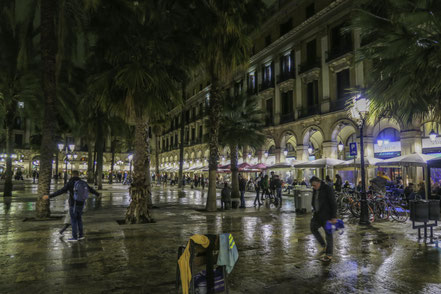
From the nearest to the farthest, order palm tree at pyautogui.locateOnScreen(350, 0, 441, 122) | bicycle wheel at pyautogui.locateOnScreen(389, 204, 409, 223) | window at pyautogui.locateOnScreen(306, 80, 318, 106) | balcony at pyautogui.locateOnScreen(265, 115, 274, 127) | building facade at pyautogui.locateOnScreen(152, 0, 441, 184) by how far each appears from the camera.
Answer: palm tree at pyautogui.locateOnScreen(350, 0, 441, 122), bicycle wheel at pyautogui.locateOnScreen(389, 204, 409, 223), building facade at pyautogui.locateOnScreen(152, 0, 441, 184), window at pyautogui.locateOnScreen(306, 80, 318, 106), balcony at pyautogui.locateOnScreen(265, 115, 274, 127)

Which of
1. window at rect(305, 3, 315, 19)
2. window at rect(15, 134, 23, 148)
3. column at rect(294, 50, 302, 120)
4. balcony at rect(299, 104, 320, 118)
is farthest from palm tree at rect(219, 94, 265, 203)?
window at rect(15, 134, 23, 148)

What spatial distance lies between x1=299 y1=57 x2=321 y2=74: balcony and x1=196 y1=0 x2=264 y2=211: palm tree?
1437 cm

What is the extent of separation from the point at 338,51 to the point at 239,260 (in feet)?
77.8

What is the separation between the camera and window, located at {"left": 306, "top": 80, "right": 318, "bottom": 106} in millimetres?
28453

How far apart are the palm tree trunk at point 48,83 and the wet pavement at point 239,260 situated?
2.22m

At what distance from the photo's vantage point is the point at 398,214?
38.2 ft

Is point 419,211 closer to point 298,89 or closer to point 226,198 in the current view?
point 226,198

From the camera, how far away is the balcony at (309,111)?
2770 cm

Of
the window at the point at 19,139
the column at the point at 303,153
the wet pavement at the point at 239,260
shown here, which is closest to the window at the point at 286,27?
the column at the point at 303,153

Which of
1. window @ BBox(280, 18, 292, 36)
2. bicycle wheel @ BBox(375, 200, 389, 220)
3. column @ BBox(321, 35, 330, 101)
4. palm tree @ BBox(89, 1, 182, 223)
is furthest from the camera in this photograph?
window @ BBox(280, 18, 292, 36)

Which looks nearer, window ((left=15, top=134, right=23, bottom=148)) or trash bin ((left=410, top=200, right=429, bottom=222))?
trash bin ((left=410, top=200, right=429, bottom=222))

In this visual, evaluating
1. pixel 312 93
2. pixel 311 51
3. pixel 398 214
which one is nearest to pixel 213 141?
pixel 398 214

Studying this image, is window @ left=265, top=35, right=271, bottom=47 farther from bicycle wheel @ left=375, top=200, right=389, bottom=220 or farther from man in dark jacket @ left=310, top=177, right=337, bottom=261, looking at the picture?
man in dark jacket @ left=310, top=177, right=337, bottom=261

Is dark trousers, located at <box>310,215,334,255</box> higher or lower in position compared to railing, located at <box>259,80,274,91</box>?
lower
